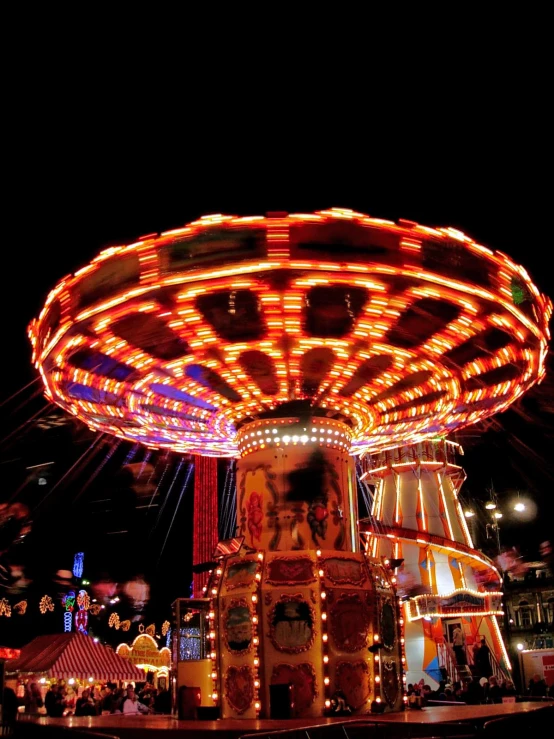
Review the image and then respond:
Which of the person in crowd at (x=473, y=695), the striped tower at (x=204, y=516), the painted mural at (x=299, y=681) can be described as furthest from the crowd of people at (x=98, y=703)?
the person in crowd at (x=473, y=695)

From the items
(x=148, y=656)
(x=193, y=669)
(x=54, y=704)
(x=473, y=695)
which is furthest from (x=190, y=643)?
(x=148, y=656)

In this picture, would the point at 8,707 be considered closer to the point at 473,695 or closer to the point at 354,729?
the point at 354,729

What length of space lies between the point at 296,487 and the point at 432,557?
19.0 metres

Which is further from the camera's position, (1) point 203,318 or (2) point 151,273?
(1) point 203,318

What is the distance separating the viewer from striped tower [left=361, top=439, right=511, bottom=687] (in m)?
32.5

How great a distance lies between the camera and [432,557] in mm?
34562

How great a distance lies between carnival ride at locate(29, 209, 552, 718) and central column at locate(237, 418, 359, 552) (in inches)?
1.5

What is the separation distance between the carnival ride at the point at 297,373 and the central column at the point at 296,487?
0.04 m

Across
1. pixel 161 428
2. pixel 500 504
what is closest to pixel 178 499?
pixel 500 504

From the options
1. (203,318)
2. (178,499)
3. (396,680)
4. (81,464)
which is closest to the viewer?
(203,318)

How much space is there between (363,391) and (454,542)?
57.5 ft

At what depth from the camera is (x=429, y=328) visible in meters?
15.9

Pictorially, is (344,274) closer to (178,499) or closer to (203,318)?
(203,318)

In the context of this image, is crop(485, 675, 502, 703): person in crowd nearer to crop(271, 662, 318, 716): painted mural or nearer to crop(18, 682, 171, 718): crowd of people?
crop(271, 662, 318, 716): painted mural
